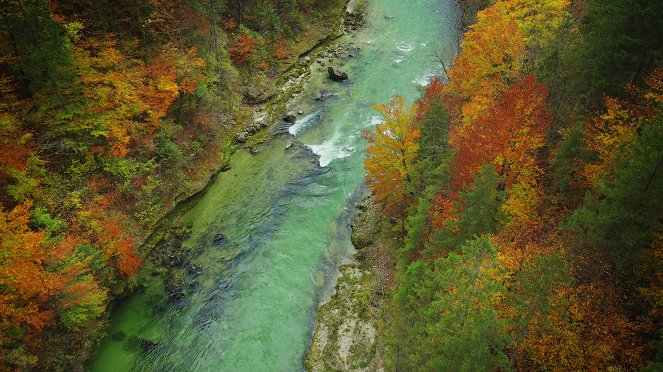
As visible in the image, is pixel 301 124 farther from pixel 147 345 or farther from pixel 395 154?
pixel 147 345

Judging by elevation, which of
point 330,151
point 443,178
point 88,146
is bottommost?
point 330,151

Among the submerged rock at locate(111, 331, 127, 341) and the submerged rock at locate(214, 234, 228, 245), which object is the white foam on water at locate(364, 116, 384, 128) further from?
the submerged rock at locate(111, 331, 127, 341)

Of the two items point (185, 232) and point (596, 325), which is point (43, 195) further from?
point (596, 325)

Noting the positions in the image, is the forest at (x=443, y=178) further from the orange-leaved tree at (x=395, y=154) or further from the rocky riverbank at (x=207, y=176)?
the rocky riverbank at (x=207, y=176)

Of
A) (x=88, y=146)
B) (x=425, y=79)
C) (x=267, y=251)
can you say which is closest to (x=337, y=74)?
(x=425, y=79)

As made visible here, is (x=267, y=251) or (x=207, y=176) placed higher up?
(x=207, y=176)

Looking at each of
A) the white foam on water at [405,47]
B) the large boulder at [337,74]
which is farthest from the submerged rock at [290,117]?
the white foam on water at [405,47]
